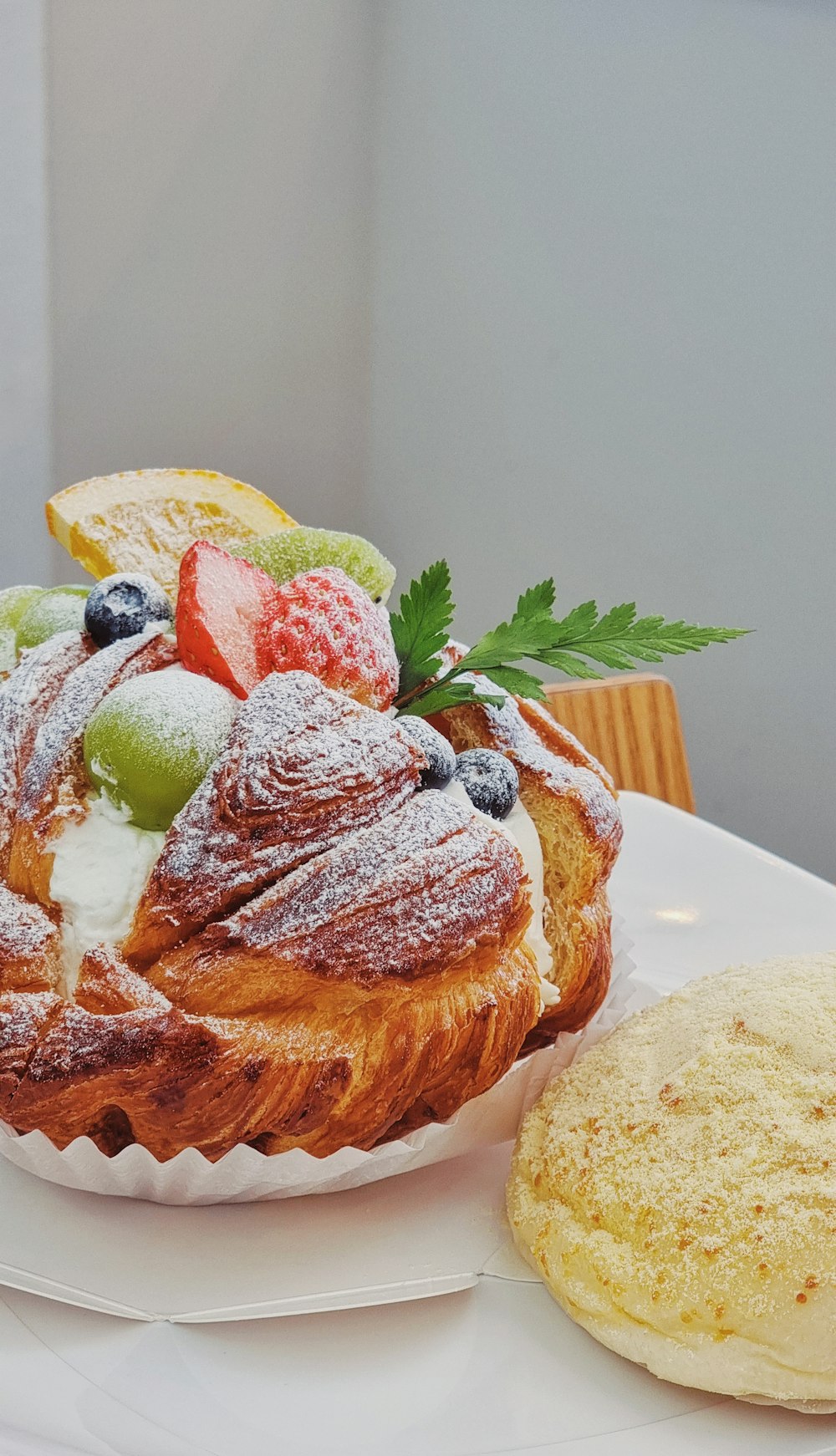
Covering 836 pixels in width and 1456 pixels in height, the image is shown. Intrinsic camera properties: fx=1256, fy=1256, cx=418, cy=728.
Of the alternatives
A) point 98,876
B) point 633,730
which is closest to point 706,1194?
point 98,876

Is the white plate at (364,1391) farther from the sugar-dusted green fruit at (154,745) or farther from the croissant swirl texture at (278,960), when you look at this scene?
the sugar-dusted green fruit at (154,745)

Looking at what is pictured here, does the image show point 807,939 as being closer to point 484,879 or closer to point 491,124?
point 484,879

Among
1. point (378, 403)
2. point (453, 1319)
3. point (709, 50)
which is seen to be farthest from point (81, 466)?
point (453, 1319)

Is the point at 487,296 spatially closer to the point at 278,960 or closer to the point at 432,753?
the point at 432,753

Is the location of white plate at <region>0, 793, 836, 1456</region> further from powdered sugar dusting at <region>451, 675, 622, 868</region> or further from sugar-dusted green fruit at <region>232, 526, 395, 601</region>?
sugar-dusted green fruit at <region>232, 526, 395, 601</region>

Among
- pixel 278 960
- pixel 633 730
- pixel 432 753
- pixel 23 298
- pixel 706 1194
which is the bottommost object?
pixel 633 730

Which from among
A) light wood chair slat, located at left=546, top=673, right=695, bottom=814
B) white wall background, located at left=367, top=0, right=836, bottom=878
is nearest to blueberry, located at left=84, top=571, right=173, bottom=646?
light wood chair slat, located at left=546, top=673, right=695, bottom=814
